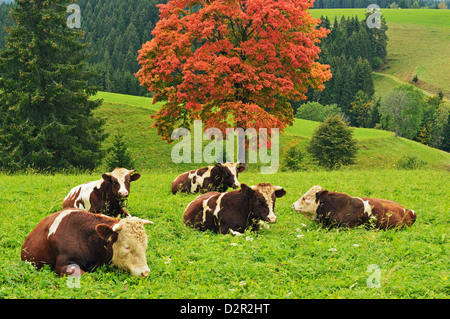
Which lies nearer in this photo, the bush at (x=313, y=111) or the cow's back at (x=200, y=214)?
the cow's back at (x=200, y=214)

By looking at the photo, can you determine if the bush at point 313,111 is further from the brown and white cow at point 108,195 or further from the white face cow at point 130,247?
the white face cow at point 130,247

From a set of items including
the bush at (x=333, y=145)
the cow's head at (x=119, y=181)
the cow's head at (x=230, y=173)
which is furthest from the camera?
the bush at (x=333, y=145)

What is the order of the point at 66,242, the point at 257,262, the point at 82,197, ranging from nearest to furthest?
the point at 66,242, the point at 257,262, the point at 82,197

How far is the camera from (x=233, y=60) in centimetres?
2112

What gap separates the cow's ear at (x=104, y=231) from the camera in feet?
23.7

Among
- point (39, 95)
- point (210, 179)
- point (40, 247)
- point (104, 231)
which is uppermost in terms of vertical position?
point (39, 95)

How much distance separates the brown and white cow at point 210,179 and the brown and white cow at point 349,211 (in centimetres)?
341

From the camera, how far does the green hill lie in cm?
4064

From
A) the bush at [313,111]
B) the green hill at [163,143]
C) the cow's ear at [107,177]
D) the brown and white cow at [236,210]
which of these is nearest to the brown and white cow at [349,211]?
the brown and white cow at [236,210]

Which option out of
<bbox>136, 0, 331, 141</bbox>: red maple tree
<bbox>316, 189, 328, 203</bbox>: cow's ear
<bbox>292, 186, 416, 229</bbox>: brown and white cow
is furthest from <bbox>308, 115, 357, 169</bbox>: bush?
<bbox>316, 189, 328, 203</bbox>: cow's ear

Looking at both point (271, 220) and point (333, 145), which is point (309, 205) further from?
point (333, 145)

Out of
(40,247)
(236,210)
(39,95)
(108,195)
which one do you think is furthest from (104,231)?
(39,95)

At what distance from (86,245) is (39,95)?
23861 millimetres

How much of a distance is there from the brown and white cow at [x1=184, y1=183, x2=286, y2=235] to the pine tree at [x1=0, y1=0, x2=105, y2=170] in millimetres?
19669
